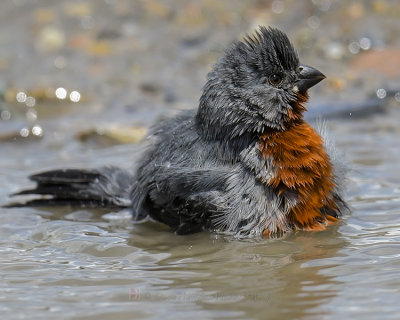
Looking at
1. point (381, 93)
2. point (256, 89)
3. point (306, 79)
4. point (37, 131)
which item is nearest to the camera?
point (256, 89)

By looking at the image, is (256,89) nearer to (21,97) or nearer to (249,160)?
(249,160)

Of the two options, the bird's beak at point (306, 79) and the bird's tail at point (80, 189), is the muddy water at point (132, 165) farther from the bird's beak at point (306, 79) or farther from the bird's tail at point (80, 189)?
the bird's beak at point (306, 79)

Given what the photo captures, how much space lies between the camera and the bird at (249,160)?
492cm

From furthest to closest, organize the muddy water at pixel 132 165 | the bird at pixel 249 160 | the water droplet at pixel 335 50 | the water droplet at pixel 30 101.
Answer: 1. the water droplet at pixel 335 50
2. the water droplet at pixel 30 101
3. the bird at pixel 249 160
4. the muddy water at pixel 132 165

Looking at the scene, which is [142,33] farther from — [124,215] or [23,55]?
[124,215]

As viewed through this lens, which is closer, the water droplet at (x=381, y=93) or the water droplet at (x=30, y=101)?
the water droplet at (x=381, y=93)

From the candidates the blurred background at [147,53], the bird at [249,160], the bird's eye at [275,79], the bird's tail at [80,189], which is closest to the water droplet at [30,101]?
the blurred background at [147,53]

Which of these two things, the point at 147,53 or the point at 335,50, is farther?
the point at 147,53

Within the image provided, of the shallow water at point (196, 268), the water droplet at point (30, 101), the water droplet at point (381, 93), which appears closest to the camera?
the shallow water at point (196, 268)

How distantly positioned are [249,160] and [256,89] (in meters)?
0.49

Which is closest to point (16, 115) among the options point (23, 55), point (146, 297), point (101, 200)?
point (23, 55)

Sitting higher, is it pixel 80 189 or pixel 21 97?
pixel 21 97

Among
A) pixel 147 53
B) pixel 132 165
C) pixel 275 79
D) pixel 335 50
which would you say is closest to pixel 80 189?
pixel 132 165

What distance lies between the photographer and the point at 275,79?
521 centimetres
